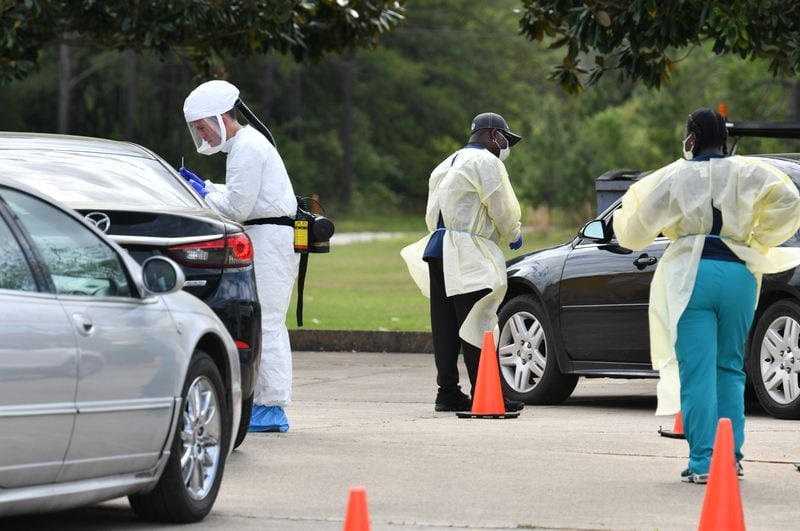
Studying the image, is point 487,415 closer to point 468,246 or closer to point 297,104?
point 468,246

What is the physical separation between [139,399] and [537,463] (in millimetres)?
2698

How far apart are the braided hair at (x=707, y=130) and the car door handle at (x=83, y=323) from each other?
10.2ft

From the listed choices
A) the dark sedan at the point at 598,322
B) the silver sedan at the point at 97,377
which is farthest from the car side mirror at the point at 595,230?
the silver sedan at the point at 97,377

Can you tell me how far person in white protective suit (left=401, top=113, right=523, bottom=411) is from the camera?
11.2 meters

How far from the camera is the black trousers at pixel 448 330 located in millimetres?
11320

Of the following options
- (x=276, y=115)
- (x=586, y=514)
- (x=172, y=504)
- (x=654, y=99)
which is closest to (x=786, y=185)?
(x=586, y=514)

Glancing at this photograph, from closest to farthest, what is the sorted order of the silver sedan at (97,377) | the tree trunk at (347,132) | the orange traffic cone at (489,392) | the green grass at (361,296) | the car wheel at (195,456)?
the silver sedan at (97,377), the car wheel at (195,456), the orange traffic cone at (489,392), the green grass at (361,296), the tree trunk at (347,132)

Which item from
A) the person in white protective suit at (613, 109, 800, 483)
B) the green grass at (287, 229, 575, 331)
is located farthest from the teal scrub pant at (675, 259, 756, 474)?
the green grass at (287, 229, 575, 331)

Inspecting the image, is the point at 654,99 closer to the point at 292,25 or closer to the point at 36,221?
the point at 292,25

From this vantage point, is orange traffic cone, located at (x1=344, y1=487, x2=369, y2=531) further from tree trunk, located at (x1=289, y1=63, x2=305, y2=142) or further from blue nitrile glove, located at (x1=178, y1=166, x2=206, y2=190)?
tree trunk, located at (x1=289, y1=63, x2=305, y2=142)

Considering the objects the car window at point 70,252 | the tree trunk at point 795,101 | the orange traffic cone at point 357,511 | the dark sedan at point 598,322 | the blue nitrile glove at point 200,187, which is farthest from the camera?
the tree trunk at point 795,101

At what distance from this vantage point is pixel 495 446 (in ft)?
30.5

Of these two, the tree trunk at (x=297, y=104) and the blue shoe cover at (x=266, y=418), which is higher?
the blue shoe cover at (x=266, y=418)

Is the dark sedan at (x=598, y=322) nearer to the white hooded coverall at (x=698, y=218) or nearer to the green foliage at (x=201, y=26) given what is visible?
the white hooded coverall at (x=698, y=218)
